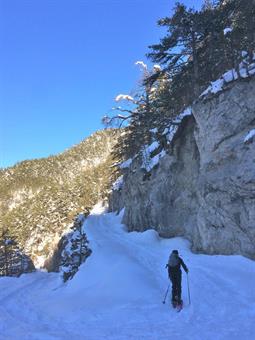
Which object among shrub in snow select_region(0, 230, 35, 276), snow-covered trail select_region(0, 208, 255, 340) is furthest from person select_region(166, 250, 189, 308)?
shrub in snow select_region(0, 230, 35, 276)

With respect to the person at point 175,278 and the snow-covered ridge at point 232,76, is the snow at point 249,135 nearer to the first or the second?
the snow-covered ridge at point 232,76

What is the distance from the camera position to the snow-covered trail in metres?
9.66

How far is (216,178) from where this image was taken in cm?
1903

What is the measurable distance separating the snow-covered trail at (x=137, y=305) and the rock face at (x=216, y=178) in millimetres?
1302

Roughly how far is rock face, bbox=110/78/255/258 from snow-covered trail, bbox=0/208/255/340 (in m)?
1.30

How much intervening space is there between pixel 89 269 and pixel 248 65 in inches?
517

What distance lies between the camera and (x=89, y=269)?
1972 centimetres

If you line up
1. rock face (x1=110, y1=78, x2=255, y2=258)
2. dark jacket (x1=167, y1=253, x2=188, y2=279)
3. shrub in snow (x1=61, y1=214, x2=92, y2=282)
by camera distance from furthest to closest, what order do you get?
1. shrub in snow (x1=61, y1=214, x2=92, y2=282)
2. rock face (x1=110, y1=78, x2=255, y2=258)
3. dark jacket (x1=167, y1=253, x2=188, y2=279)

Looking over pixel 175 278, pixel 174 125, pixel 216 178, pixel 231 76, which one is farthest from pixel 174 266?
pixel 174 125

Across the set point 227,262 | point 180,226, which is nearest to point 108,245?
point 180,226

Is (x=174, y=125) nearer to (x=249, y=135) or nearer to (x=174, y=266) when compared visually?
(x=249, y=135)

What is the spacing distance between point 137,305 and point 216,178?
8.54 m

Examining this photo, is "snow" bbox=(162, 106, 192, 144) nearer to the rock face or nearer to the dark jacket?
the rock face

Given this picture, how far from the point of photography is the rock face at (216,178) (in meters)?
16.9
